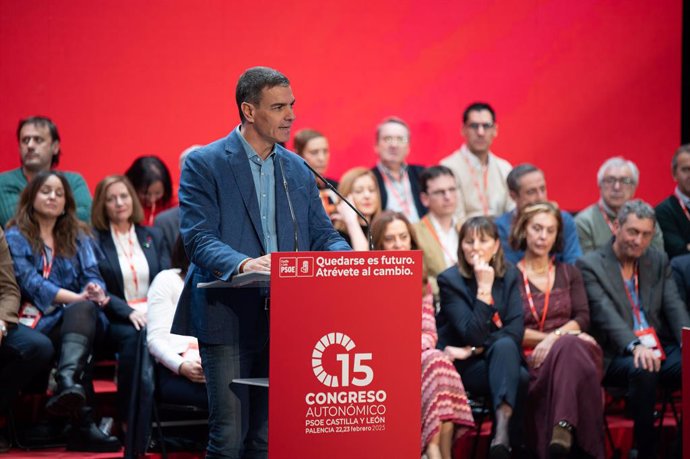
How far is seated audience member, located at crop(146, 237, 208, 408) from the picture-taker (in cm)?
410

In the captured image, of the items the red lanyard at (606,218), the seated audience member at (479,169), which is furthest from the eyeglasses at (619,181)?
the seated audience member at (479,169)

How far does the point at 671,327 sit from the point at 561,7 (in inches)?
112

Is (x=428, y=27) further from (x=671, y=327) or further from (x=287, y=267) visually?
(x=287, y=267)

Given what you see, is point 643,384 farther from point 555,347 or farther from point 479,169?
point 479,169

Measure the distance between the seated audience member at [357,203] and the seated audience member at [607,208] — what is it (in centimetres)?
133

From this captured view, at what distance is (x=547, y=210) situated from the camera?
4.82 m

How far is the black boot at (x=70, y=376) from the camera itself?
415 centimetres

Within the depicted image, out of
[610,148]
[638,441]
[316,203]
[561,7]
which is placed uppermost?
[561,7]

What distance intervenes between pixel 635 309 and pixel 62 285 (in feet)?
9.43

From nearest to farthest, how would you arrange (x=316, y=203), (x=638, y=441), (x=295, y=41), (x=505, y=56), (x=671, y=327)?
(x=316, y=203)
(x=638, y=441)
(x=671, y=327)
(x=295, y=41)
(x=505, y=56)

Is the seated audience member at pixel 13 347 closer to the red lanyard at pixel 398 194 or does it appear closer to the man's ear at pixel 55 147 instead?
the man's ear at pixel 55 147

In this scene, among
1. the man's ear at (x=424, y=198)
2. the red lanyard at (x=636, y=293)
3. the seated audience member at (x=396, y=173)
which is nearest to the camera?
the red lanyard at (x=636, y=293)

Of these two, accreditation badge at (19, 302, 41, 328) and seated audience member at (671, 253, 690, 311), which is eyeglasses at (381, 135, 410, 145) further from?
accreditation badge at (19, 302, 41, 328)

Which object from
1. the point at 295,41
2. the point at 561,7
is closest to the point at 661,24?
the point at 561,7
